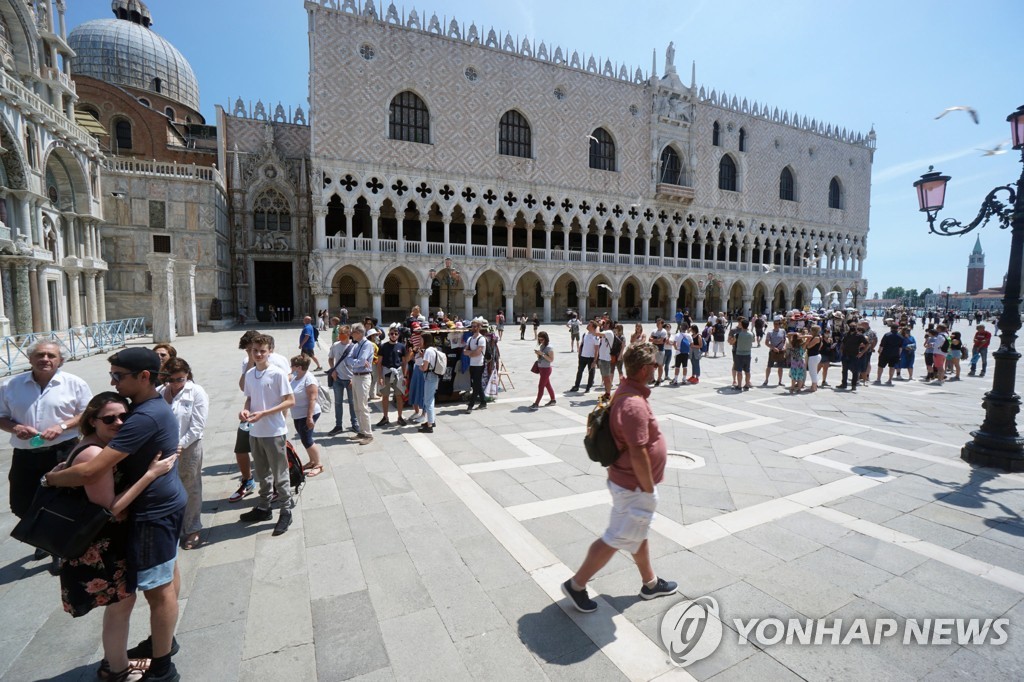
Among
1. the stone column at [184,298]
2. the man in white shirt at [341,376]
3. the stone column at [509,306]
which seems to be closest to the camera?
the man in white shirt at [341,376]

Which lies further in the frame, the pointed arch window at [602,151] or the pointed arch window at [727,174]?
the pointed arch window at [727,174]

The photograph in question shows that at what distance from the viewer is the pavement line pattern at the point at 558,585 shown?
2.62 m

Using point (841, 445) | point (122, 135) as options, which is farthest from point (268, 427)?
point (122, 135)

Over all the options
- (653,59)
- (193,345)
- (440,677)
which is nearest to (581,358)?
(440,677)

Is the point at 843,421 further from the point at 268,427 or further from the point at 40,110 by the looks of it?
the point at 40,110

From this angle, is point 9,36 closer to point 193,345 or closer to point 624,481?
point 193,345

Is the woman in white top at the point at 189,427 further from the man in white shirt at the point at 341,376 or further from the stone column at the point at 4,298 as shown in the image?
the stone column at the point at 4,298

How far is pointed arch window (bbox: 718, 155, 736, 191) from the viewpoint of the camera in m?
40.4

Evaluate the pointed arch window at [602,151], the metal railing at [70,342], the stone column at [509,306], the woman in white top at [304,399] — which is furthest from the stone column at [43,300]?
the pointed arch window at [602,151]

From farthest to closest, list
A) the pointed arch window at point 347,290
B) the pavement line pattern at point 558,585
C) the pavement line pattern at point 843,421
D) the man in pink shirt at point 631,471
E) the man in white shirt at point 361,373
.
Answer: the pointed arch window at point 347,290 < the pavement line pattern at point 843,421 < the man in white shirt at point 361,373 < the man in pink shirt at point 631,471 < the pavement line pattern at point 558,585

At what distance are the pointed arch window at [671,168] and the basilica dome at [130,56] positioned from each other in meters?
39.3

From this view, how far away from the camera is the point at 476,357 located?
8.24 m

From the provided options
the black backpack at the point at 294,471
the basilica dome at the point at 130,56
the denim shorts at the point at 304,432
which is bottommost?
Result: the black backpack at the point at 294,471

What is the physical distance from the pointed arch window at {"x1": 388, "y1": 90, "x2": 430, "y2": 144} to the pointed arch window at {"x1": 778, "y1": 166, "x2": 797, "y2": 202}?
33524 mm
